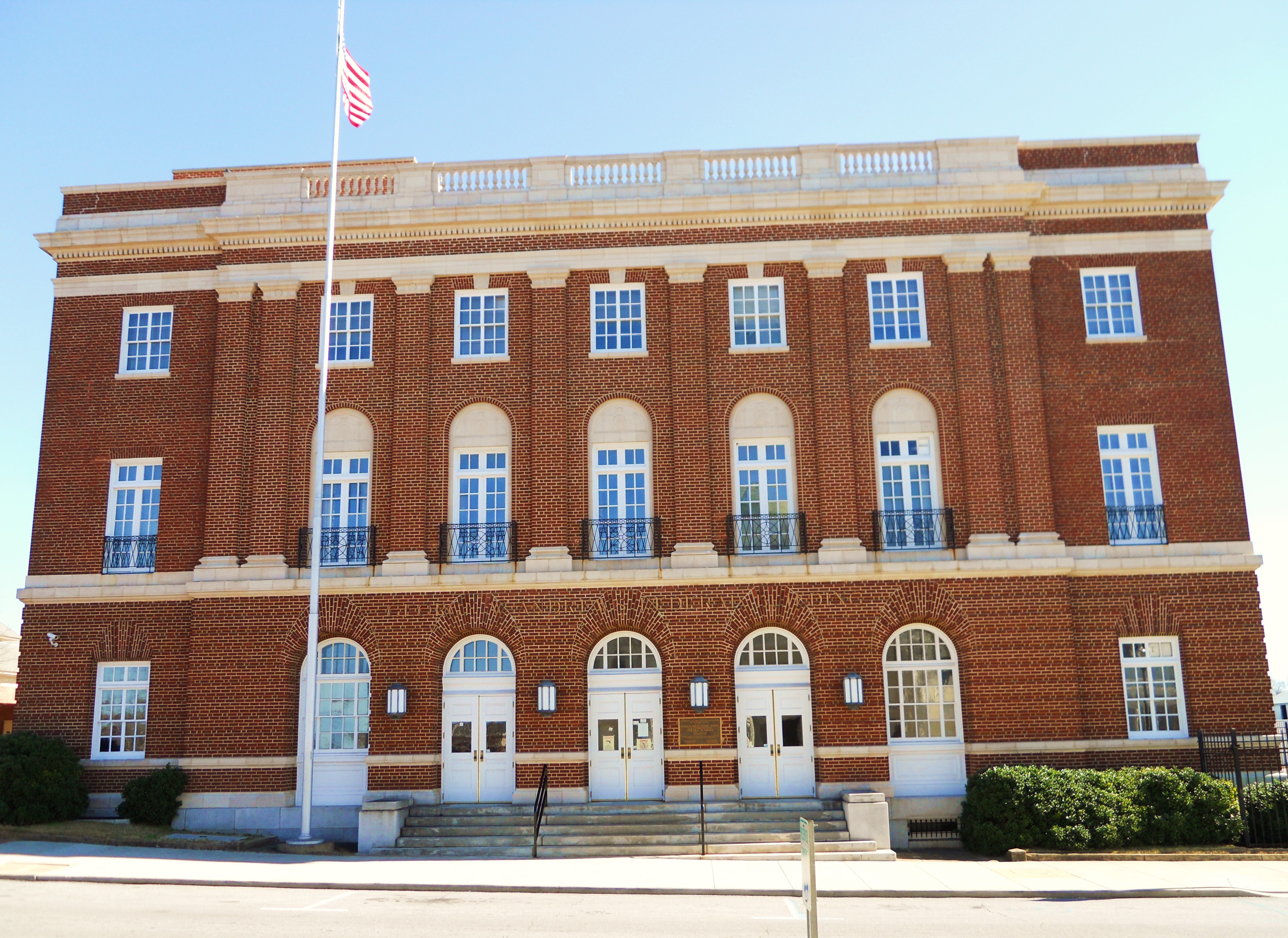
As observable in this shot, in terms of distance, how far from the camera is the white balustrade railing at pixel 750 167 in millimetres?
24359

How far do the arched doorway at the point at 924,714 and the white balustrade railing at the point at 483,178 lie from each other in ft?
43.1

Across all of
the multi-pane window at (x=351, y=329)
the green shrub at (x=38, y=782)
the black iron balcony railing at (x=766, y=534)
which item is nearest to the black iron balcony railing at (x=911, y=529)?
the black iron balcony railing at (x=766, y=534)

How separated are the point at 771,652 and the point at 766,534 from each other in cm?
246

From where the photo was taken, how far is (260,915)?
45.4 ft

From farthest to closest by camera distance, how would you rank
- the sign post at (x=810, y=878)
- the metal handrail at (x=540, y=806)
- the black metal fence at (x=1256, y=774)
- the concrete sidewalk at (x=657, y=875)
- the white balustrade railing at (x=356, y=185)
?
the white balustrade railing at (x=356, y=185), the metal handrail at (x=540, y=806), the black metal fence at (x=1256, y=774), the concrete sidewalk at (x=657, y=875), the sign post at (x=810, y=878)

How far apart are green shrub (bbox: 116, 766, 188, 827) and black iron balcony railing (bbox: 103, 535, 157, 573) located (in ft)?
15.1

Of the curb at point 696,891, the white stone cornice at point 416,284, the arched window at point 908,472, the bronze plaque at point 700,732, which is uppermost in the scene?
the white stone cornice at point 416,284

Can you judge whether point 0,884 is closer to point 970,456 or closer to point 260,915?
point 260,915

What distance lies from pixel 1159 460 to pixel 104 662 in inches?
917

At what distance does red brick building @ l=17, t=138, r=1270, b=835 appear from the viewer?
22.1m

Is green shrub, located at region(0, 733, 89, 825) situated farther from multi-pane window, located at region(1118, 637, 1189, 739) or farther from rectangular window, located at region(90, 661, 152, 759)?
multi-pane window, located at region(1118, 637, 1189, 739)

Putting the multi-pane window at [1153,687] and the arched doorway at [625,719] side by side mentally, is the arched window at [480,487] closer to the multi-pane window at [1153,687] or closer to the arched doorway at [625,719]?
the arched doorway at [625,719]

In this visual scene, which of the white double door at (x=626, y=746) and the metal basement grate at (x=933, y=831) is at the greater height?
the white double door at (x=626, y=746)

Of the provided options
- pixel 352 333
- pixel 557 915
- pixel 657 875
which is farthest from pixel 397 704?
pixel 557 915
